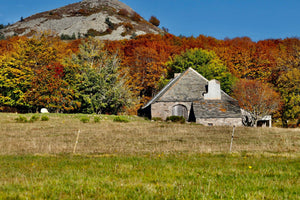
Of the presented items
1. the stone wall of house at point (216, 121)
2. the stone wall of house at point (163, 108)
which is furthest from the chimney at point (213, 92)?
the stone wall of house at point (216, 121)

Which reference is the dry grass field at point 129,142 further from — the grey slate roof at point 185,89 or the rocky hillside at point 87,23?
the rocky hillside at point 87,23

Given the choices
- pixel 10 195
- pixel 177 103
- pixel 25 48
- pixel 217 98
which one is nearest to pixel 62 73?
pixel 25 48

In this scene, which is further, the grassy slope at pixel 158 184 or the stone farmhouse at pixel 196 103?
the stone farmhouse at pixel 196 103

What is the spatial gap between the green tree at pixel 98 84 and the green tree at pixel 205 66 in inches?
572

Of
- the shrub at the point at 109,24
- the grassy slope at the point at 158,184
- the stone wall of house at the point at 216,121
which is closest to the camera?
the grassy slope at the point at 158,184

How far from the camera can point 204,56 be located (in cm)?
5816

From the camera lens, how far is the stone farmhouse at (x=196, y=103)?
40.0m

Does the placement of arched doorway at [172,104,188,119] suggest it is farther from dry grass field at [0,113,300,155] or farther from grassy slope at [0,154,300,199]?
grassy slope at [0,154,300,199]

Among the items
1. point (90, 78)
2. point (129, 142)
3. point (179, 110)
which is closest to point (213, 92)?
point (179, 110)

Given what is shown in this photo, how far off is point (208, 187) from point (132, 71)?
6085 cm

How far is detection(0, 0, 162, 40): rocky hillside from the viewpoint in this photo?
439 feet

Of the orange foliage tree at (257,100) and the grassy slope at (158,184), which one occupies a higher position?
the orange foliage tree at (257,100)

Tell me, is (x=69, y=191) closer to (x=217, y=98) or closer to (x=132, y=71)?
(x=217, y=98)

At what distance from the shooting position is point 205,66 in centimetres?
5603
